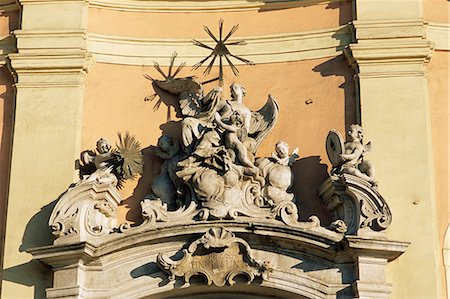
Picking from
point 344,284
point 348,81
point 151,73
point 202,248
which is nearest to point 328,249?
point 344,284

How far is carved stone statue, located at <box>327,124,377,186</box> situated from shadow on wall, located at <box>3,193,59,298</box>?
2667 millimetres

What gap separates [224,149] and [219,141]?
0.44ft

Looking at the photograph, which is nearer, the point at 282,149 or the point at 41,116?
the point at 282,149

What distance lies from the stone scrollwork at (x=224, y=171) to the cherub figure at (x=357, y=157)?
0.56 metres

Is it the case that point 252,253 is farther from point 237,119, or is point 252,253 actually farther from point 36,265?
point 36,265

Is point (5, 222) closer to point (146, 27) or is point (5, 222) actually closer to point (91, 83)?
point (91, 83)

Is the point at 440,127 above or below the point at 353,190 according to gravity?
above

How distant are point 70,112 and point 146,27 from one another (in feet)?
4.27

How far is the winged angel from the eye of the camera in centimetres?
1251

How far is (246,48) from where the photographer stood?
1359cm

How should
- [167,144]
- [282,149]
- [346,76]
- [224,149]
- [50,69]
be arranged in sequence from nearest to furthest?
[224,149] → [282,149] → [167,144] → [346,76] → [50,69]

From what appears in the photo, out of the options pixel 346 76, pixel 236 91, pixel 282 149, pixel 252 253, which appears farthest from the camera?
pixel 346 76

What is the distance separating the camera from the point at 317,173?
1279 cm

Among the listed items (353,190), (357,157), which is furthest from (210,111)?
(353,190)
